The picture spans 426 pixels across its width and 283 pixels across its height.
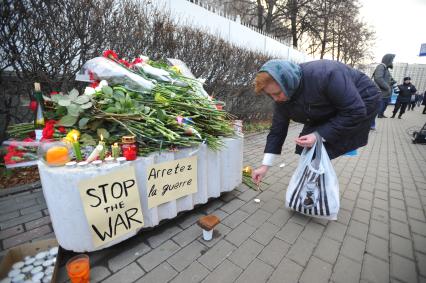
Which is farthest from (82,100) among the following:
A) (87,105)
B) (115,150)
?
(115,150)

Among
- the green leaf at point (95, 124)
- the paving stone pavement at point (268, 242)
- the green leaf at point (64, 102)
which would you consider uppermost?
the green leaf at point (64, 102)

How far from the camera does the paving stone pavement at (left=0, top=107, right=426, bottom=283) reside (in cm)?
161

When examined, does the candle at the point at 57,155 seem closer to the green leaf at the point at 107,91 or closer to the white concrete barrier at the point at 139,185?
the white concrete barrier at the point at 139,185

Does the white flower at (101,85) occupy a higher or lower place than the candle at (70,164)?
higher

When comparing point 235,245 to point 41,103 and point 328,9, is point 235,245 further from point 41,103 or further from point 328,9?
point 328,9

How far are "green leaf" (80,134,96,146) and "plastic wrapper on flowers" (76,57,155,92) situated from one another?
1.87 ft

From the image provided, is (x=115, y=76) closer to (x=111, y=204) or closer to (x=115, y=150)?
(x=115, y=150)

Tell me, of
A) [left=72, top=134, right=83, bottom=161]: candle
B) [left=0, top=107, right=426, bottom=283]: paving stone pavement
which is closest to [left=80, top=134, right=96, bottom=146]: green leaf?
[left=72, top=134, right=83, bottom=161]: candle

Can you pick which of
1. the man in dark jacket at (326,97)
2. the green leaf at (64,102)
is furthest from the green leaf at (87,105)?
the man in dark jacket at (326,97)

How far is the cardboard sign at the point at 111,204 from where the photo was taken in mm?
1428

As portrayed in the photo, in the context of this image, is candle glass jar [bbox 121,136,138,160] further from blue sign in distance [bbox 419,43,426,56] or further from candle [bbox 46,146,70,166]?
blue sign in distance [bbox 419,43,426,56]

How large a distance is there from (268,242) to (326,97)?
Answer: 1370 millimetres

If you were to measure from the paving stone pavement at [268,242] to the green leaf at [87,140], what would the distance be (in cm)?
89

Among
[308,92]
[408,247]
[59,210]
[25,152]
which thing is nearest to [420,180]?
[408,247]
